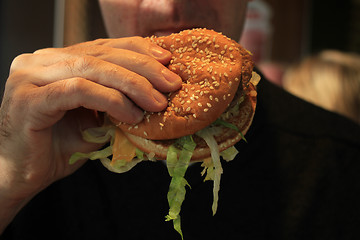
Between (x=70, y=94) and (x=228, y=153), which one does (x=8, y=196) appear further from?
(x=228, y=153)

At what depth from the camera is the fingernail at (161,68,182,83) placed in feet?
3.78

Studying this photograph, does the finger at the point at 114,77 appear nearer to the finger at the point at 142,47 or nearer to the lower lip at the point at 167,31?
the finger at the point at 142,47

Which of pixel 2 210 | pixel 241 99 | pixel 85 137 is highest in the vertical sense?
pixel 241 99

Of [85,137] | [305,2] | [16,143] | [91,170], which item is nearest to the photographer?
[16,143]

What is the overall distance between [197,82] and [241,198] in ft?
2.08

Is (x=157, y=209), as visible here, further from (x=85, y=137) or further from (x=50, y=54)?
(x=50, y=54)

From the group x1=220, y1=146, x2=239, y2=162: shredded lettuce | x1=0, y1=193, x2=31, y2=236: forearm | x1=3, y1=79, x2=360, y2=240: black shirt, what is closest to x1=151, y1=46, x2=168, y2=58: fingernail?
x1=220, y1=146, x2=239, y2=162: shredded lettuce

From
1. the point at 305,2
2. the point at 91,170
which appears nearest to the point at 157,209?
the point at 91,170

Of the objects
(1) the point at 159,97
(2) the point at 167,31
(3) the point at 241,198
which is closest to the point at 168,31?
(2) the point at 167,31

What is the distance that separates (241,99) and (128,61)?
1.28 ft

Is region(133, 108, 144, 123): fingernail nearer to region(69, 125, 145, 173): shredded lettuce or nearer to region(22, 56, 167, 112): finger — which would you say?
region(22, 56, 167, 112): finger

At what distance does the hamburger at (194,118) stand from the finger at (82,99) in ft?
0.32

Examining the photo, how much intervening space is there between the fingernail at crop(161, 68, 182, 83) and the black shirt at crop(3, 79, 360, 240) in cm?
47

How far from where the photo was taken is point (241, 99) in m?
1.28
